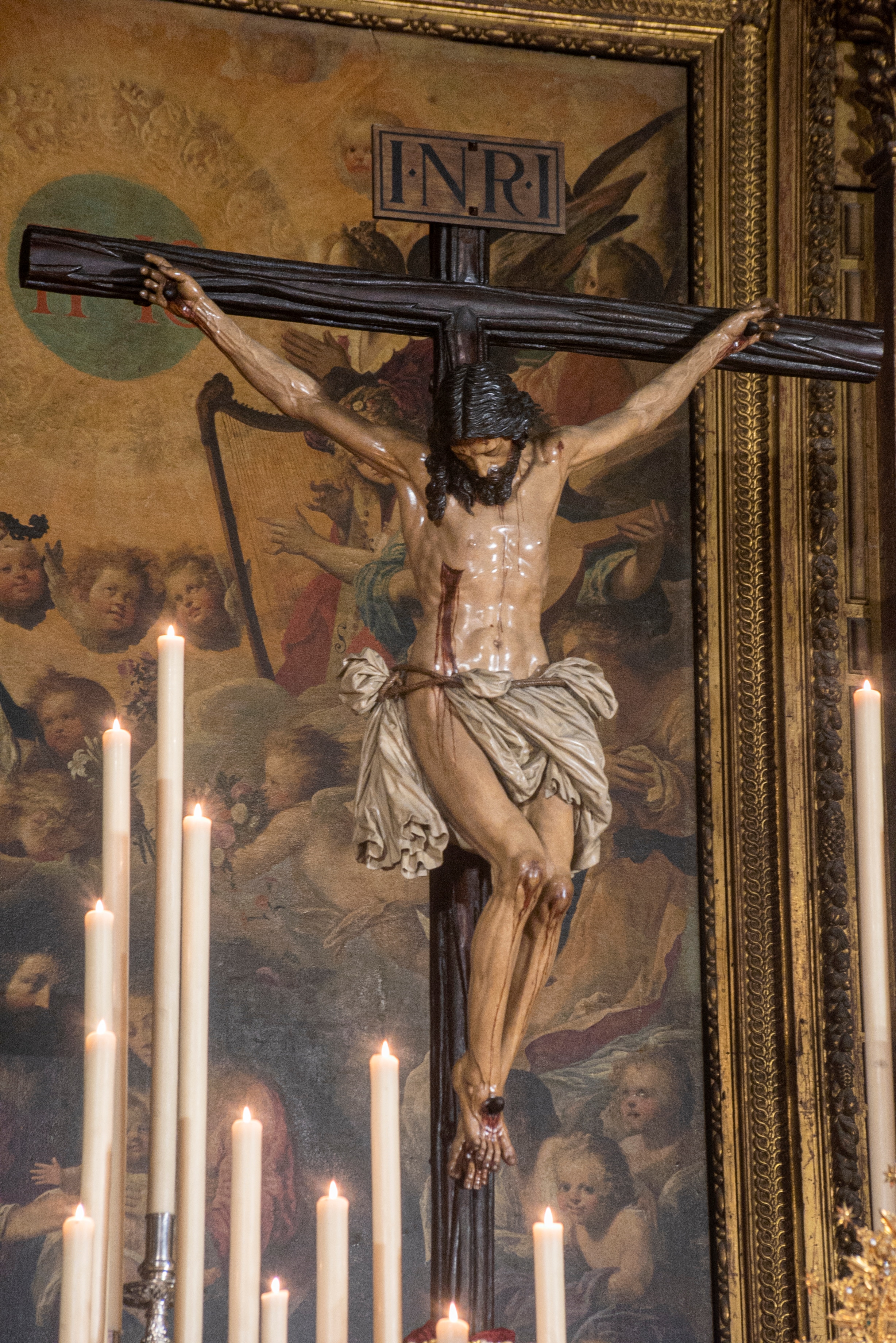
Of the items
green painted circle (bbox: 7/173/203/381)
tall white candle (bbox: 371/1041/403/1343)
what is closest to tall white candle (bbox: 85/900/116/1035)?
tall white candle (bbox: 371/1041/403/1343)

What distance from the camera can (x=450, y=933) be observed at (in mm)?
3605

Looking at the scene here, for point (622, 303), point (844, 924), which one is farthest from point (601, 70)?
point (844, 924)

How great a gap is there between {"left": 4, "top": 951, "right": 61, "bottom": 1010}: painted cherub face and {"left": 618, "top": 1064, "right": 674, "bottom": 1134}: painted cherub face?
74.8 inches

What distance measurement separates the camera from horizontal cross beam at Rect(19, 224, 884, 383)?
374cm

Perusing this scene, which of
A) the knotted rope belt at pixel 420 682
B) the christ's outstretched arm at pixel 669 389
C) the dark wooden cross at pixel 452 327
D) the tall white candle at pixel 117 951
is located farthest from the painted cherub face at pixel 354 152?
the tall white candle at pixel 117 951

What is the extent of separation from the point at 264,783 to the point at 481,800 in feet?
7.86

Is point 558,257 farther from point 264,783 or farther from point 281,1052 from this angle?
point 281,1052

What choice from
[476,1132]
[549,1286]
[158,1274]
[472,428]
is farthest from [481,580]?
[158,1274]

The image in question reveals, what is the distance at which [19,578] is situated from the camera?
5723 millimetres

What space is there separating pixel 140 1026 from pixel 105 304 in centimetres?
244

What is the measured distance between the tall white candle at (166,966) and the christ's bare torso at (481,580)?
1.60 m

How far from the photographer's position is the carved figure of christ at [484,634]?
347 centimetres

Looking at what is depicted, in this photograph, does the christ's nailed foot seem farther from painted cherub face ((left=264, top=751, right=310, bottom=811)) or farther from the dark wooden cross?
painted cherub face ((left=264, top=751, right=310, bottom=811))

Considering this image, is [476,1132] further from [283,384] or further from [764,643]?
[764,643]
